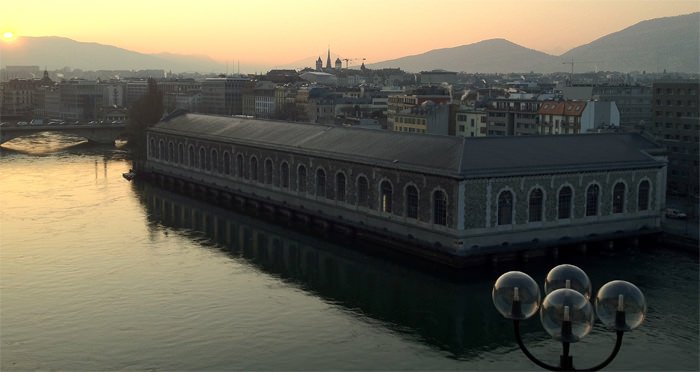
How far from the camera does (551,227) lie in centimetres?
2983

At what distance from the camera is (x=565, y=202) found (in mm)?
30266

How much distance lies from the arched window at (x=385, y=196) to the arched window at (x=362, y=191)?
99 cm

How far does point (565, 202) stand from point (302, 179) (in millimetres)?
12124

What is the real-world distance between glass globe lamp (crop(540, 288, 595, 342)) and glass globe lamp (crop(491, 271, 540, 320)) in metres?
0.14

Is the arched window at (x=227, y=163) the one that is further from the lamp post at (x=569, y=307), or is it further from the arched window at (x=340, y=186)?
the lamp post at (x=569, y=307)

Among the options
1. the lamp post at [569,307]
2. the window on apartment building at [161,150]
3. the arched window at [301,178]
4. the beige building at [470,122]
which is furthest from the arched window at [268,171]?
the lamp post at [569,307]

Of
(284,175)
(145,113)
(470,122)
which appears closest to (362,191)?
(284,175)

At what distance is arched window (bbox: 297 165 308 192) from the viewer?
37.1 meters

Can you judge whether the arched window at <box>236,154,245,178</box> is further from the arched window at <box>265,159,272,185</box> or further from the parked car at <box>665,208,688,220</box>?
the parked car at <box>665,208,688,220</box>

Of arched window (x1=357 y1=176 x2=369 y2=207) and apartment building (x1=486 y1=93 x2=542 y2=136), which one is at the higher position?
apartment building (x1=486 y1=93 x2=542 y2=136)

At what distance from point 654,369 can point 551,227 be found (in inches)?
453

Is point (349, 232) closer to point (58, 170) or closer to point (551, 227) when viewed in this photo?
point (551, 227)

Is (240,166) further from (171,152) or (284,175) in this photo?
(171,152)

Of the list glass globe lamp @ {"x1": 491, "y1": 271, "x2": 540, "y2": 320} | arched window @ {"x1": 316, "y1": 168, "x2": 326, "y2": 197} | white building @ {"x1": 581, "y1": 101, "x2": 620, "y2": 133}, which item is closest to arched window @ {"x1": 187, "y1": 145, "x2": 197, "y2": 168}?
arched window @ {"x1": 316, "y1": 168, "x2": 326, "y2": 197}
